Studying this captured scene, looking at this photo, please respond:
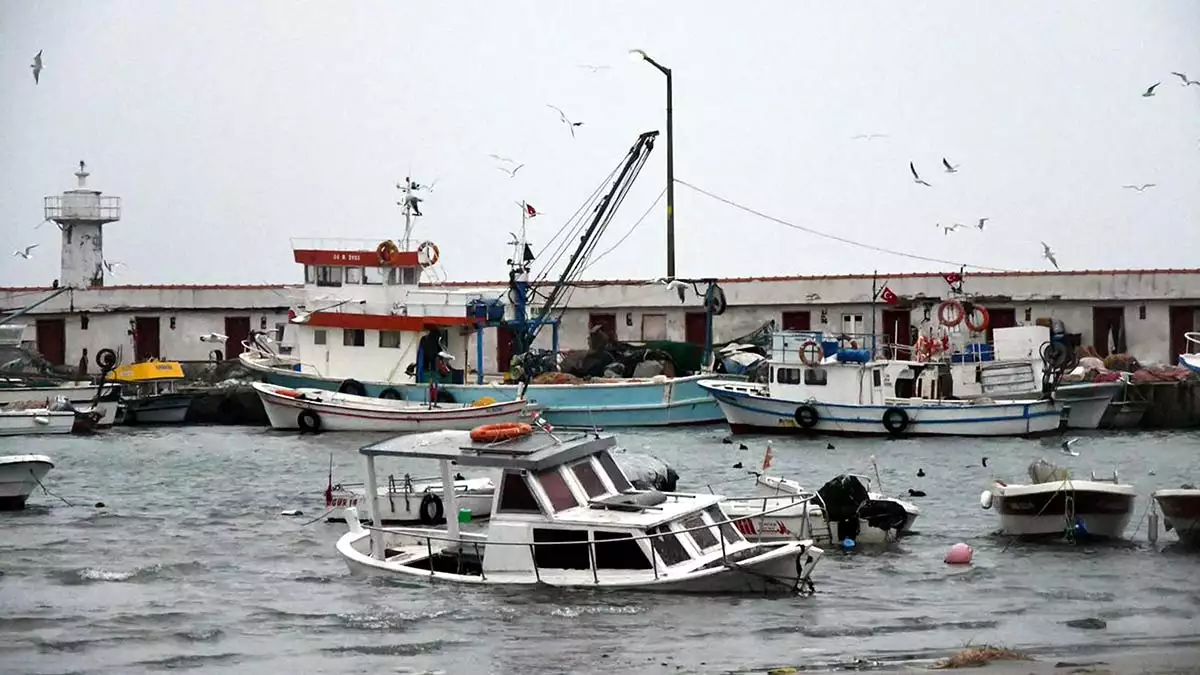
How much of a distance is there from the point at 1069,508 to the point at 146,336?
38.6m

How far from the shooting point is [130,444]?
138ft

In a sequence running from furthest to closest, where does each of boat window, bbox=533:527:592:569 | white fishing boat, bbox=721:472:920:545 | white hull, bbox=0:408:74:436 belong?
white hull, bbox=0:408:74:436 → white fishing boat, bbox=721:472:920:545 → boat window, bbox=533:527:592:569

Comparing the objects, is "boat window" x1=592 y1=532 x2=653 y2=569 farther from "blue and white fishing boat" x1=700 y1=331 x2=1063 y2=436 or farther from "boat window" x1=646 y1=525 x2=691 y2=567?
"blue and white fishing boat" x1=700 y1=331 x2=1063 y2=436

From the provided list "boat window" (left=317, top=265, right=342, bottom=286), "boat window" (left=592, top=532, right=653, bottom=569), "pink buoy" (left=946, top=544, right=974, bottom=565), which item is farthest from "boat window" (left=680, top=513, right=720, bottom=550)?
"boat window" (left=317, top=265, right=342, bottom=286)

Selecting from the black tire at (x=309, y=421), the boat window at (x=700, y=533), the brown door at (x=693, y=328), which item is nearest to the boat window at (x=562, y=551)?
the boat window at (x=700, y=533)

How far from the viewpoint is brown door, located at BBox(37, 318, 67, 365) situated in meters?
55.7

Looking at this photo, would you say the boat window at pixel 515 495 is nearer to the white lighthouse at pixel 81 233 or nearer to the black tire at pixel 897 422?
the black tire at pixel 897 422

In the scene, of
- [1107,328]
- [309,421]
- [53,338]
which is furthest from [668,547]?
[53,338]

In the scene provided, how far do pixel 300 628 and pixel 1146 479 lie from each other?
1849 centimetres

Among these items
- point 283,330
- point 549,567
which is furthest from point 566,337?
point 549,567

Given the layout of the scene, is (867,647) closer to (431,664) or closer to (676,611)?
(676,611)

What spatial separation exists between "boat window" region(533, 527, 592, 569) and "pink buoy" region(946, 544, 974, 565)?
565cm

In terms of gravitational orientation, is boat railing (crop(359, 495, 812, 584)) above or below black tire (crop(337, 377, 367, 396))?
below

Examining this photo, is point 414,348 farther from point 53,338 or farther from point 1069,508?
point 1069,508
